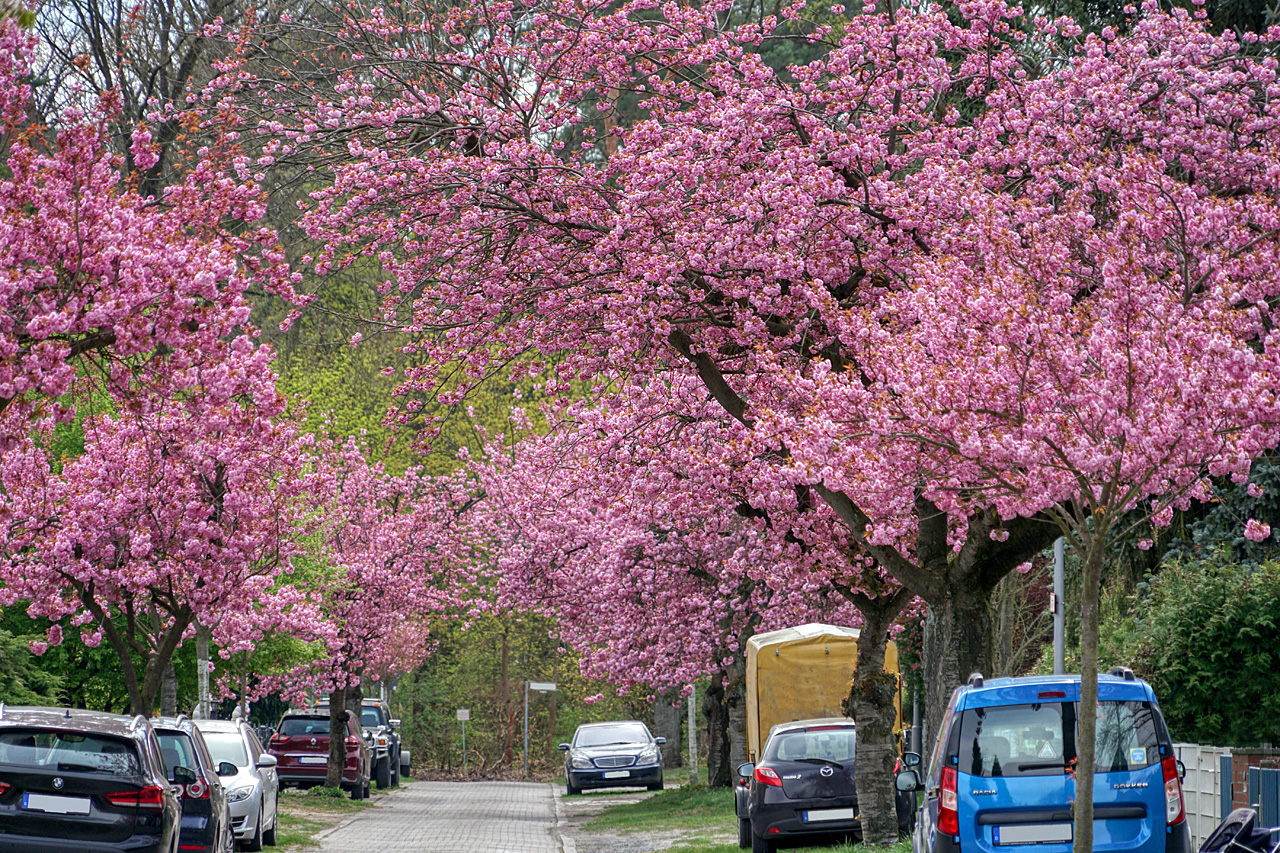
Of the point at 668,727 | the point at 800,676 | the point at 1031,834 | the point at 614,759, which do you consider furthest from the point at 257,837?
the point at 668,727

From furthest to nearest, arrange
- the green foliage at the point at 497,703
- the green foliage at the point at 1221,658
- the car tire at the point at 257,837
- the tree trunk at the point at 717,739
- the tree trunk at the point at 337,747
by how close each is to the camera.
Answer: the green foliage at the point at 497,703, the tree trunk at the point at 337,747, the tree trunk at the point at 717,739, the car tire at the point at 257,837, the green foliage at the point at 1221,658

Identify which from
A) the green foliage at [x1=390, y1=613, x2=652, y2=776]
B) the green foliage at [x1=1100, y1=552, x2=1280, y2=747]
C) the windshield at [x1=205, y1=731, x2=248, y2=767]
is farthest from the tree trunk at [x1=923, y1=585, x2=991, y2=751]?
the green foliage at [x1=390, y1=613, x2=652, y2=776]

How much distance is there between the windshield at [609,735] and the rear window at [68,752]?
26.1 meters

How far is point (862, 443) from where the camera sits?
11094mm

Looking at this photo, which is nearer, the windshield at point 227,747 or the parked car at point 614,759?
the windshield at point 227,747

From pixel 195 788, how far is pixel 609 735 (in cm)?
2328

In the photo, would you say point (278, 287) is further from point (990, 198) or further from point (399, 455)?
point (399, 455)

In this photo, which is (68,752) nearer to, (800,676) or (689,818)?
(800,676)

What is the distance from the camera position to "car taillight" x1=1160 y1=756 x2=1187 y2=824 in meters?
10.1

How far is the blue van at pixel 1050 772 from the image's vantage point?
395 inches

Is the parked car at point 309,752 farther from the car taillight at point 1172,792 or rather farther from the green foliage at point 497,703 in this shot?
the car taillight at point 1172,792

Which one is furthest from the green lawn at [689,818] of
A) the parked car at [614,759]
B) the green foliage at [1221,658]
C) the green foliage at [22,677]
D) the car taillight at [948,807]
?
the green foliage at [22,677]

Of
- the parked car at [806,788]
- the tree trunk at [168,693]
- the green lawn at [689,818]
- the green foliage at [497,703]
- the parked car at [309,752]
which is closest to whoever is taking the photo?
the parked car at [806,788]

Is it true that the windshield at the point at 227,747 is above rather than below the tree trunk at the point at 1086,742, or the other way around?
below
